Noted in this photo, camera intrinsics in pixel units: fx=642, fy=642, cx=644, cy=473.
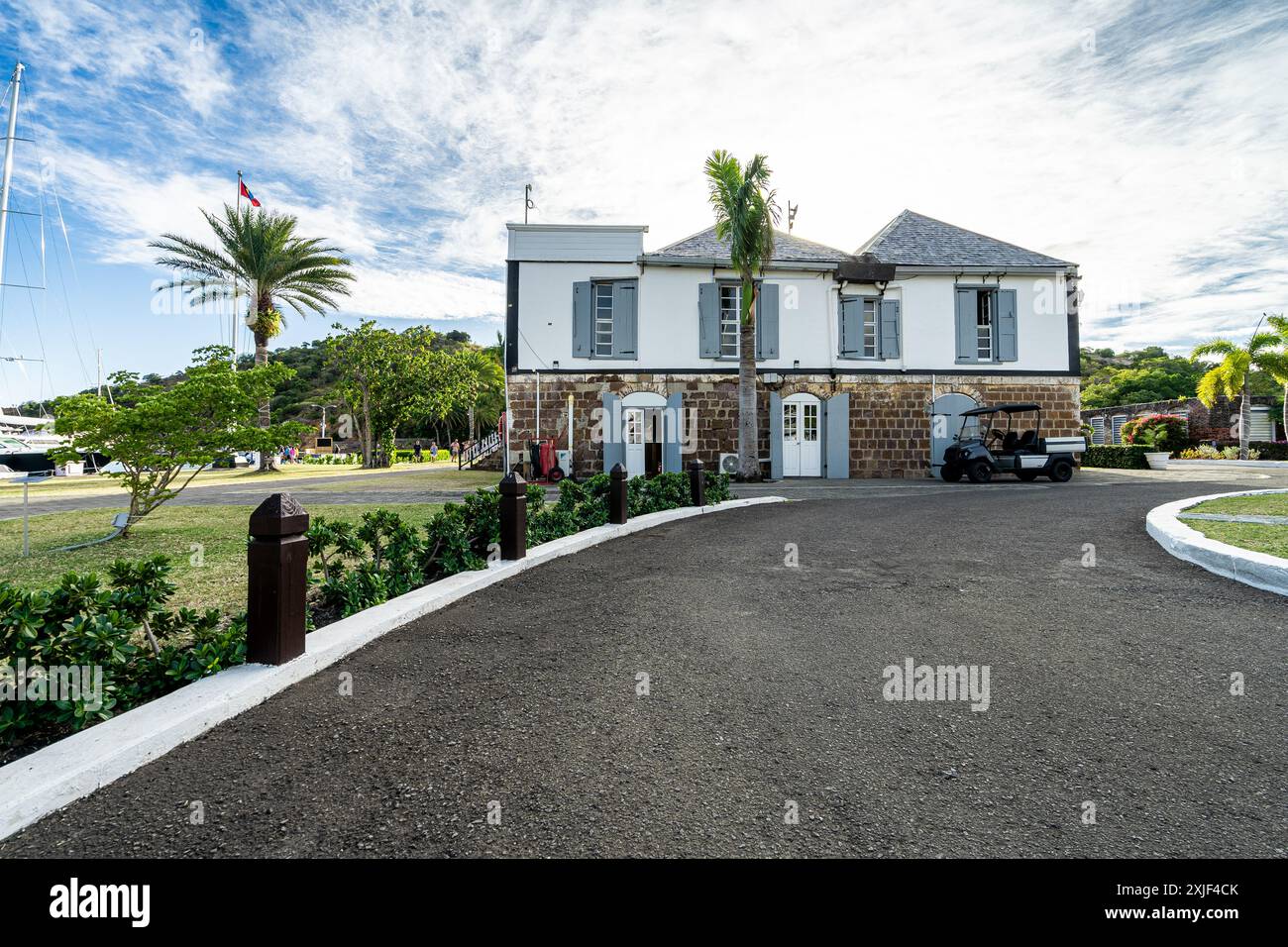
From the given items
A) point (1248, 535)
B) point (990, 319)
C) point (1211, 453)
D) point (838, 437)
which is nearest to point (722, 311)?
point (838, 437)

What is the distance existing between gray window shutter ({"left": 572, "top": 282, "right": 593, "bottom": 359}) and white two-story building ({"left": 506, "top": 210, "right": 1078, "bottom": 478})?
0.10 feet

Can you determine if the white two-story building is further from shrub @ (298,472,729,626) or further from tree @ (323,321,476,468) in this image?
tree @ (323,321,476,468)

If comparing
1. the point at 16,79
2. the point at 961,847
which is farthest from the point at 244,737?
the point at 16,79

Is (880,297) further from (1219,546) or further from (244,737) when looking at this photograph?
(244,737)

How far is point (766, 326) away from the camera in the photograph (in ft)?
61.8

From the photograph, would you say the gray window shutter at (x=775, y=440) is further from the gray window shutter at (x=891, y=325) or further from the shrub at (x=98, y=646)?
the shrub at (x=98, y=646)

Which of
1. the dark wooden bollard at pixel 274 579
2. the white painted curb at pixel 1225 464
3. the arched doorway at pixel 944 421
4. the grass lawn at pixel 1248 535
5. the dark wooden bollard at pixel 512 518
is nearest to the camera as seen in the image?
the dark wooden bollard at pixel 274 579

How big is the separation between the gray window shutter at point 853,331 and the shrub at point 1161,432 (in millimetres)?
16625

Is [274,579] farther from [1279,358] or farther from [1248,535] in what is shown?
[1279,358]

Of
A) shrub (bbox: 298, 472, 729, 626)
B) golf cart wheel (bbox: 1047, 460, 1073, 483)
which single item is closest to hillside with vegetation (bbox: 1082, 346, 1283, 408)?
golf cart wheel (bbox: 1047, 460, 1073, 483)

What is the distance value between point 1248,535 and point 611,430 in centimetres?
1396

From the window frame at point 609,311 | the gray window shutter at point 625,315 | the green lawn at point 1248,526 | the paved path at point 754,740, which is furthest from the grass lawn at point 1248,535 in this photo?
the window frame at point 609,311

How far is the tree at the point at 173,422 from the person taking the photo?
6617mm
